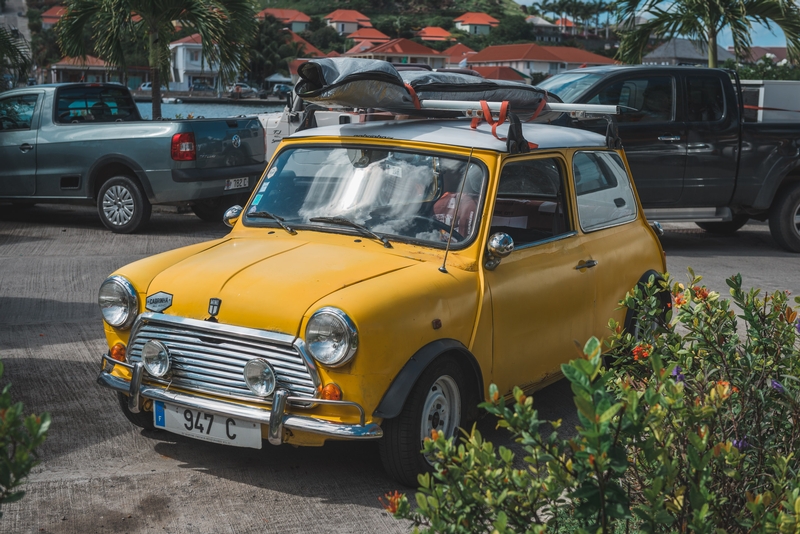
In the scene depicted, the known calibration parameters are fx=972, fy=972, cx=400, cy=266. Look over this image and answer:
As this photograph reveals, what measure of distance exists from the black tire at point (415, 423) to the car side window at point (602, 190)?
65.3 inches

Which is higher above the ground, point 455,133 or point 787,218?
point 455,133

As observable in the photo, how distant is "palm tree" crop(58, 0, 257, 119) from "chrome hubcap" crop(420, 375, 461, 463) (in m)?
12.2

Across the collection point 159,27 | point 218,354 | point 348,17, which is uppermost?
point 348,17

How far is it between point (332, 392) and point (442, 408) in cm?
65

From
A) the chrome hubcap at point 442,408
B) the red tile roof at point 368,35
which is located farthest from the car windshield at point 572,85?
the red tile roof at point 368,35

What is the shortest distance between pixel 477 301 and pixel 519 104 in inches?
71.5

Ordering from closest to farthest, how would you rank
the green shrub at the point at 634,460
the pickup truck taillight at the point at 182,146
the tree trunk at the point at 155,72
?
1. the green shrub at the point at 634,460
2. the pickup truck taillight at the point at 182,146
3. the tree trunk at the point at 155,72

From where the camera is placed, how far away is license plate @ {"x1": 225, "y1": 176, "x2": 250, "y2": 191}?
12.2 m

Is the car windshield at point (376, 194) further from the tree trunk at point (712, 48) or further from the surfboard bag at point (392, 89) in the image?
the tree trunk at point (712, 48)

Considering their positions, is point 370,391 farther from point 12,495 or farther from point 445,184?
point 12,495

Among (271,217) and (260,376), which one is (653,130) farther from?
(260,376)

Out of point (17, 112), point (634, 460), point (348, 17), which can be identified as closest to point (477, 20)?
point (348, 17)

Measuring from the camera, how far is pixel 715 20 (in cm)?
1622

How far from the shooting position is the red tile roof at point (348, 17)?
169125 millimetres
